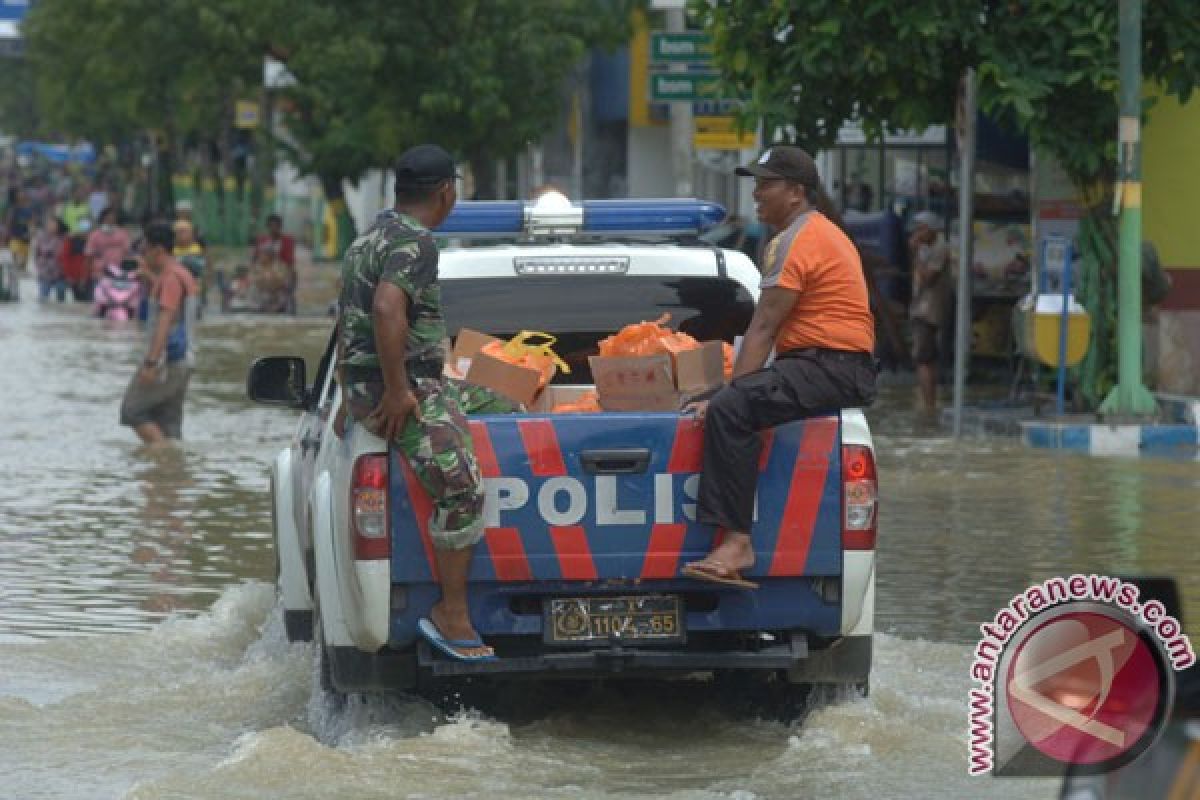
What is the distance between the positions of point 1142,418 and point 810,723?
11.6m

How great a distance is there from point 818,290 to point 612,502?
3.27 feet

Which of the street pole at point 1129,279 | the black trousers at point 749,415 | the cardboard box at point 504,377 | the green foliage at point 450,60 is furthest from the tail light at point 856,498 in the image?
the green foliage at point 450,60

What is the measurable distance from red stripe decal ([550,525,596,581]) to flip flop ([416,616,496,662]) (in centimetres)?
33

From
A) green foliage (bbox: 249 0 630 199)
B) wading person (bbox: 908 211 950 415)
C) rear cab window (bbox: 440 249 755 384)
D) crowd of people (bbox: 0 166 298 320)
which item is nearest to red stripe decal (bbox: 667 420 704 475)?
rear cab window (bbox: 440 249 755 384)

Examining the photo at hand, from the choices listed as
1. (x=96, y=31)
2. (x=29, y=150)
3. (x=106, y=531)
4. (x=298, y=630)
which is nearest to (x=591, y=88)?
(x=96, y=31)

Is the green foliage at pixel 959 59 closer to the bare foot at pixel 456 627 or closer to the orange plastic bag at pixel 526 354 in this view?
the orange plastic bag at pixel 526 354

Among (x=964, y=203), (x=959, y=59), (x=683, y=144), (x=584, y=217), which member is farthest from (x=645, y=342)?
(x=683, y=144)

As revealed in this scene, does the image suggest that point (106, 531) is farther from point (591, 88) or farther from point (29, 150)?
point (29, 150)

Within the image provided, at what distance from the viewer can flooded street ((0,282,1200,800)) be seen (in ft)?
25.3

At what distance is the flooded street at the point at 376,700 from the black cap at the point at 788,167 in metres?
1.68

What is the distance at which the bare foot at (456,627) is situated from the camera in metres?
7.85

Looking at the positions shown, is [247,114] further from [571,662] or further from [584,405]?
[571,662]

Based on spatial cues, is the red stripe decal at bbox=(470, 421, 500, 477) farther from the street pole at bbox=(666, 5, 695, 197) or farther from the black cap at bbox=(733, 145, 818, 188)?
the street pole at bbox=(666, 5, 695, 197)

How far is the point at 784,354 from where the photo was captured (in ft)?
27.3
